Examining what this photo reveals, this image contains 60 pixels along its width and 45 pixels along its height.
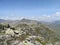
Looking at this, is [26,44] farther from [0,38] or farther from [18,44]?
[0,38]

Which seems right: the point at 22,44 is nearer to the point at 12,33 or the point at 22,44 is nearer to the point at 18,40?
the point at 18,40

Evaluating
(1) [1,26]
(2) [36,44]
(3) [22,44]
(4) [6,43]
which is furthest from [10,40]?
(1) [1,26]

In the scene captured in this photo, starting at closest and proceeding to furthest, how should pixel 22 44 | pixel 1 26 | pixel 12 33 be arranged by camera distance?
pixel 22 44 → pixel 12 33 → pixel 1 26

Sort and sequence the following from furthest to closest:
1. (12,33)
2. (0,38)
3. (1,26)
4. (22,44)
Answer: (1,26) < (12,33) < (0,38) < (22,44)

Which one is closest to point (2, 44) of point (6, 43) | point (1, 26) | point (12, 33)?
point (6, 43)

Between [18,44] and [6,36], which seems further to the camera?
[6,36]

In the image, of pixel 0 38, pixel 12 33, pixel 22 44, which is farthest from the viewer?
pixel 12 33

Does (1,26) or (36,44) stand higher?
(1,26)

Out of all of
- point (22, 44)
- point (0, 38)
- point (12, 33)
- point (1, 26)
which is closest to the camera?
point (22, 44)

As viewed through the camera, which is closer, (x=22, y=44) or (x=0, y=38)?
(x=22, y=44)
